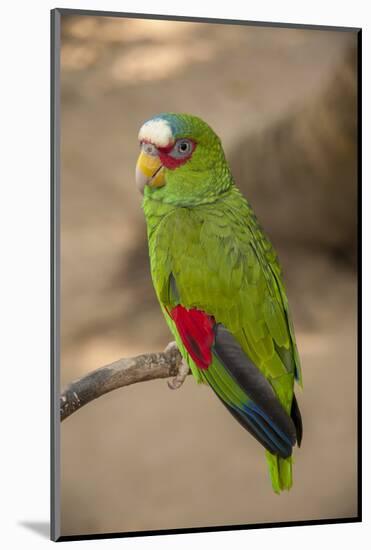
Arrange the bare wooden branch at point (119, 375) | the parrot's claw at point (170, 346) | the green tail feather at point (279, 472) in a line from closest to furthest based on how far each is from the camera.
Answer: the bare wooden branch at point (119, 375)
the parrot's claw at point (170, 346)
the green tail feather at point (279, 472)

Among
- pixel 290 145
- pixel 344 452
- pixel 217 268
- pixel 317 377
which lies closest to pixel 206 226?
pixel 217 268

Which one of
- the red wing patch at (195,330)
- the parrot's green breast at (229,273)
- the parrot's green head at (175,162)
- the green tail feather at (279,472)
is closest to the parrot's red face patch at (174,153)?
the parrot's green head at (175,162)

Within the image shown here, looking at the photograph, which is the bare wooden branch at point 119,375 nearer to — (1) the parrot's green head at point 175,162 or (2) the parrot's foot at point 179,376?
(2) the parrot's foot at point 179,376

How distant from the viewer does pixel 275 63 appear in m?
3.74

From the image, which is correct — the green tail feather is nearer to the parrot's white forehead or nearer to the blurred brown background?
the blurred brown background

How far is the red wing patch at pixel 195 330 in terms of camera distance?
350cm

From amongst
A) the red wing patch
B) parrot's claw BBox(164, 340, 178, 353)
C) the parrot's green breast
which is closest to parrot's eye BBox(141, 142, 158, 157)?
the parrot's green breast

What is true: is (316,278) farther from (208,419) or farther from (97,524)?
(97,524)

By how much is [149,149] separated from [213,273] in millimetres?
485

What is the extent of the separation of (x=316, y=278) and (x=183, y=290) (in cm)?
58

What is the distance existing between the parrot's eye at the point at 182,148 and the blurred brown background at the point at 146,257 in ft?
0.46

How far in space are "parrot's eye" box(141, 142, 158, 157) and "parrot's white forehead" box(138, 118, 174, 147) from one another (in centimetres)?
1

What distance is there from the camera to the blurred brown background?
3467mm

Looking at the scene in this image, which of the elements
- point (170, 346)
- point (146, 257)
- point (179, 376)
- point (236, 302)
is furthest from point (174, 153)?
point (179, 376)
